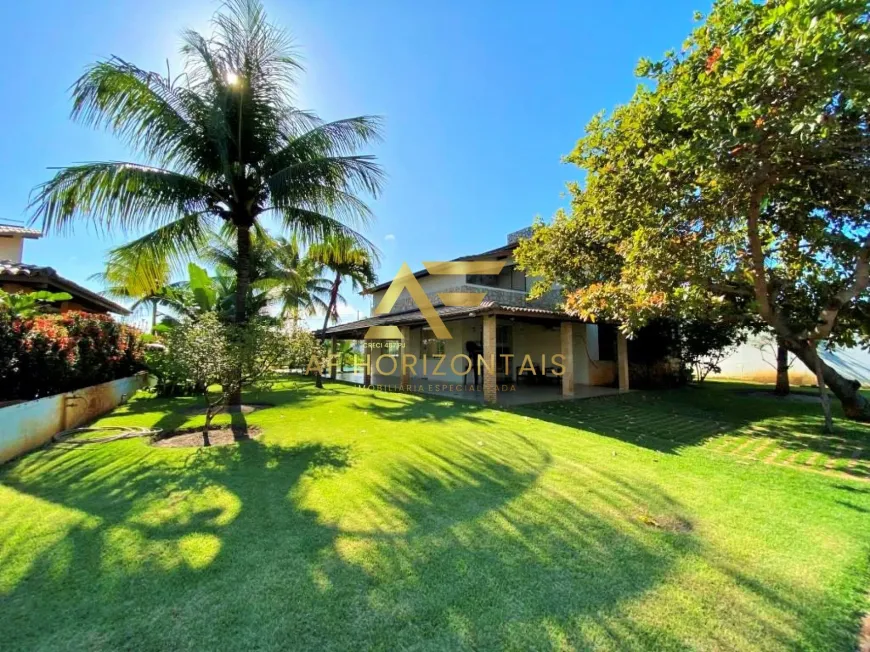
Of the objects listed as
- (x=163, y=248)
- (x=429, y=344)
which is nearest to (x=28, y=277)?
(x=163, y=248)

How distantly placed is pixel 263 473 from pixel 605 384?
624 inches

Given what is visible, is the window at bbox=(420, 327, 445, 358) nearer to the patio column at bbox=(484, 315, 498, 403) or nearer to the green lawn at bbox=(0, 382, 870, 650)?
the patio column at bbox=(484, 315, 498, 403)

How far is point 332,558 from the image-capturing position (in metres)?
3.30

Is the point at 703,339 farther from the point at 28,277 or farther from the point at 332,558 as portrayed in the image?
the point at 28,277

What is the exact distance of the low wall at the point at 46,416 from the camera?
19.6 feet

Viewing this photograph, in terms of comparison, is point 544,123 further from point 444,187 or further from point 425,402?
point 425,402

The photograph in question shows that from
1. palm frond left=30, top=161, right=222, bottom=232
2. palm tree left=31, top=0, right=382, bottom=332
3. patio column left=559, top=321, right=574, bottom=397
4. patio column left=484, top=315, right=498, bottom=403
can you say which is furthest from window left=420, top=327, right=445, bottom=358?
palm frond left=30, top=161, right=222, bottom=232

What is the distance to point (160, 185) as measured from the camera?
884 cm

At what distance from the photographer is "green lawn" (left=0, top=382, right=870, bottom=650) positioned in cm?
253

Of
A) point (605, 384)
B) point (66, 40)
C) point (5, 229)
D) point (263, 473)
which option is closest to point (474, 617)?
point (263, 473)

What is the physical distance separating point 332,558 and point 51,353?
7749 millimetres

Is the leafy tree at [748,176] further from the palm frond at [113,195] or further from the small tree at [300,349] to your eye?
the palm frond at [113,195]

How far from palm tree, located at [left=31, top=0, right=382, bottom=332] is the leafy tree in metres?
6.70

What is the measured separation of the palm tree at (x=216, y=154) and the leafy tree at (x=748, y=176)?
6701 millimetres
